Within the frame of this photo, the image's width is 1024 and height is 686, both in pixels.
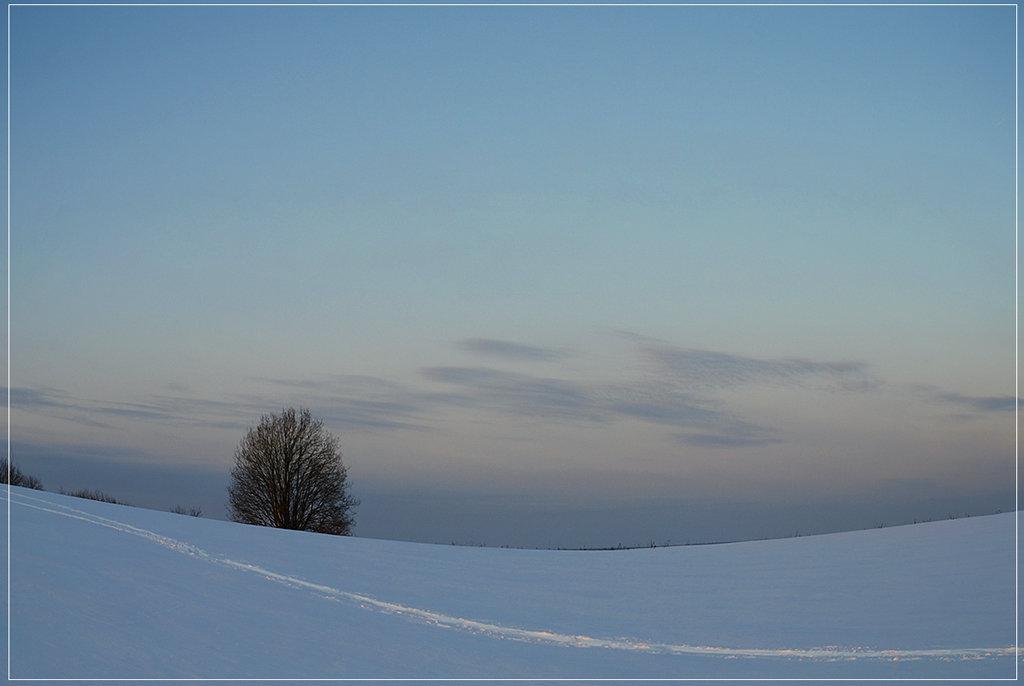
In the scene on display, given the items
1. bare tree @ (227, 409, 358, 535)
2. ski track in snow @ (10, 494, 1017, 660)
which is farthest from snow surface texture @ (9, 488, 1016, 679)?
bare tree @ (227, 409, 358, 535)

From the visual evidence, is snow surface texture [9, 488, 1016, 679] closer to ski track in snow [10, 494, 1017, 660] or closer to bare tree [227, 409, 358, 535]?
ski track in snow [10, 494, 1017, 660]

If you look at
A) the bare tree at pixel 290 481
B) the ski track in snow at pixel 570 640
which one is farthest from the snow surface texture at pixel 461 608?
the bare tree at pixel 290 481

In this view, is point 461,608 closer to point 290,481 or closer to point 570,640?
point 570,640

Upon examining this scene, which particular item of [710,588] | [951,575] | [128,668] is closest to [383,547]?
[710,588]

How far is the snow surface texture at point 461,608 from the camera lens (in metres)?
5.15

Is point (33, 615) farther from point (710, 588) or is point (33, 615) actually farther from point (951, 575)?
point (951, 575)

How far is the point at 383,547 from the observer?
834 centimetres

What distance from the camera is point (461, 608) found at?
6328 mm

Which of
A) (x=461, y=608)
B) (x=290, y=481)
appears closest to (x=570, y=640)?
(x=461, y=608)

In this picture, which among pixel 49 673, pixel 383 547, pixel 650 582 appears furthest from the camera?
pixel 383 547

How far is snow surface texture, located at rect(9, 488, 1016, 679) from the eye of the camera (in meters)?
5.15

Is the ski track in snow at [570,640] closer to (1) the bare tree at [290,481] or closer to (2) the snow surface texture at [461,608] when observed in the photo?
(2) the snow surface texture at [461,608]

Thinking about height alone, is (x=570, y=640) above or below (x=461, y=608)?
below

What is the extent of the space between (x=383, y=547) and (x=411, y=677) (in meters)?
3.31
